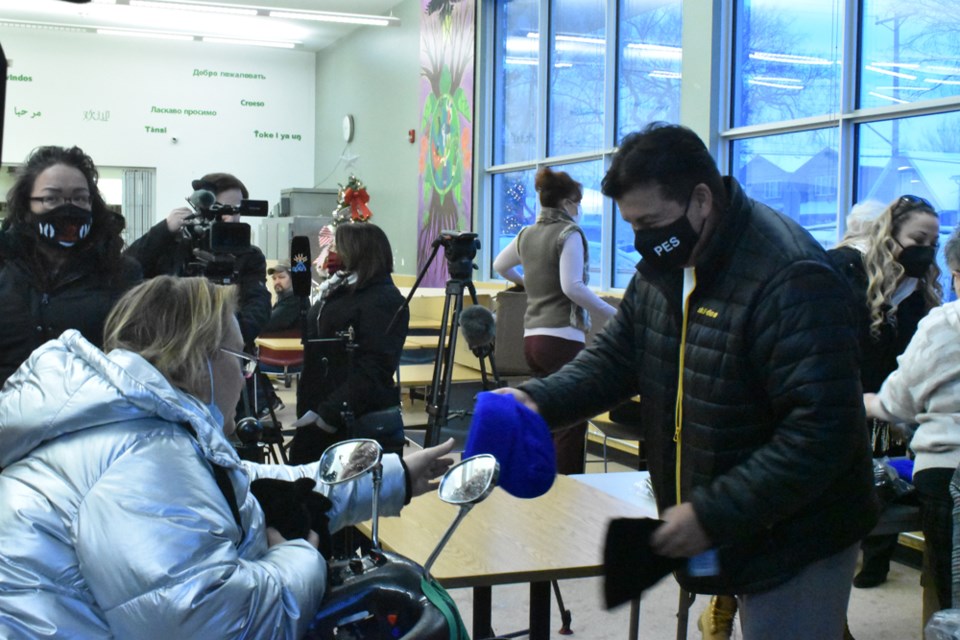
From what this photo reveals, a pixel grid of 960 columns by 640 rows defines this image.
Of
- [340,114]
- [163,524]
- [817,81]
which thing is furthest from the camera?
[340,114]

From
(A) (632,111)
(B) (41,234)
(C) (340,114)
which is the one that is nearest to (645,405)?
(B) (41,234)

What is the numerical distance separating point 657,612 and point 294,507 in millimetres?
2220

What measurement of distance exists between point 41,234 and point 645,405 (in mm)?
1624

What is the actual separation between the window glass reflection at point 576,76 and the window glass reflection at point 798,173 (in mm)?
1592

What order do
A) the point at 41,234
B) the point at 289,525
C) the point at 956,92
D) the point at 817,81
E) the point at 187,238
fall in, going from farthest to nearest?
the point at 817,81
the point at 956,92
the point at 187,238
the point at 41,234
the point at 289,525

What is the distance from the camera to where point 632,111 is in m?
7.08

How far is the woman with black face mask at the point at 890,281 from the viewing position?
347 cm

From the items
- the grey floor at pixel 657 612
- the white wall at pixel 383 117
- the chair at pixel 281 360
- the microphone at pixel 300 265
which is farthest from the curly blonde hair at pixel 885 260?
the white wall at pixel 383 117

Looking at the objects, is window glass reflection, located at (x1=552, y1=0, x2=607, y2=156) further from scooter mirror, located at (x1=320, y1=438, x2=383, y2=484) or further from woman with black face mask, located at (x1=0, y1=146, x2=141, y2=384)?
scooter mirror, located at (x1=320, y1=438, x2=383, y2=484)

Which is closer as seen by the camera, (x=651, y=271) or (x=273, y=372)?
(x=651, y=271)

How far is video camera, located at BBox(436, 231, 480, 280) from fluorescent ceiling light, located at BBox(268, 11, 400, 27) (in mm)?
6833

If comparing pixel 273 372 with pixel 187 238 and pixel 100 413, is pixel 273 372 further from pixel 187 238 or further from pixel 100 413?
pixel 100 413

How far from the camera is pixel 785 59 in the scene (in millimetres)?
5742

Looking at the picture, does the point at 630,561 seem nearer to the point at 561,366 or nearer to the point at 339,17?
the point at 561,366
